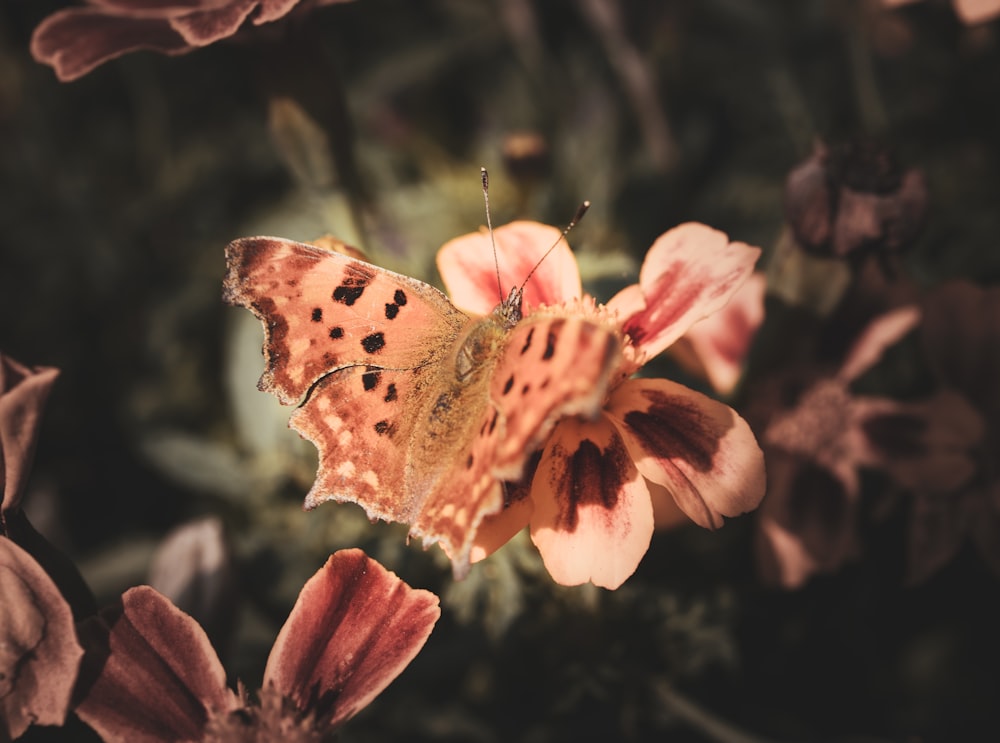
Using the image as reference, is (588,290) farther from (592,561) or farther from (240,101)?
(240,101)

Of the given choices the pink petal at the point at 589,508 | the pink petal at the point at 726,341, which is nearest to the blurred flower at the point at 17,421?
the pink petal at the point at 589,508

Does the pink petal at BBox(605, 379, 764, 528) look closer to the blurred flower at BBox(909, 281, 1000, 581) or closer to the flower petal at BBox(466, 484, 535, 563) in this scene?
the flower petal at BBox(466, 484, 535, 563)

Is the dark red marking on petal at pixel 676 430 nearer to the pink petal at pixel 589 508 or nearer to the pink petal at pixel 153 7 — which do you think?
the pink petal at pixel 589 508

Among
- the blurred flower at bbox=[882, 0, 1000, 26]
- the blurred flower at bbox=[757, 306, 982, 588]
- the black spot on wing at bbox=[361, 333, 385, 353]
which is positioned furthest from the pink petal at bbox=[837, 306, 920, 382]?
the black spot on wing at bbox=[361, 333, 385, 353]

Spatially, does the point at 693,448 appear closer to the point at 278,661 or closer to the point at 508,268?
the point at 508,268

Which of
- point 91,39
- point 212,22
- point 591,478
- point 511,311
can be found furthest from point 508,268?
point 91,39

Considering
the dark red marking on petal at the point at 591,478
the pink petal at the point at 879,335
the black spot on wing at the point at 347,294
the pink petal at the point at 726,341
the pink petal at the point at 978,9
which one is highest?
the black spot on wing at the point at 347,294

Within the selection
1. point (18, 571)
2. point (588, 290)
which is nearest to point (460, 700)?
point (588, 290)
